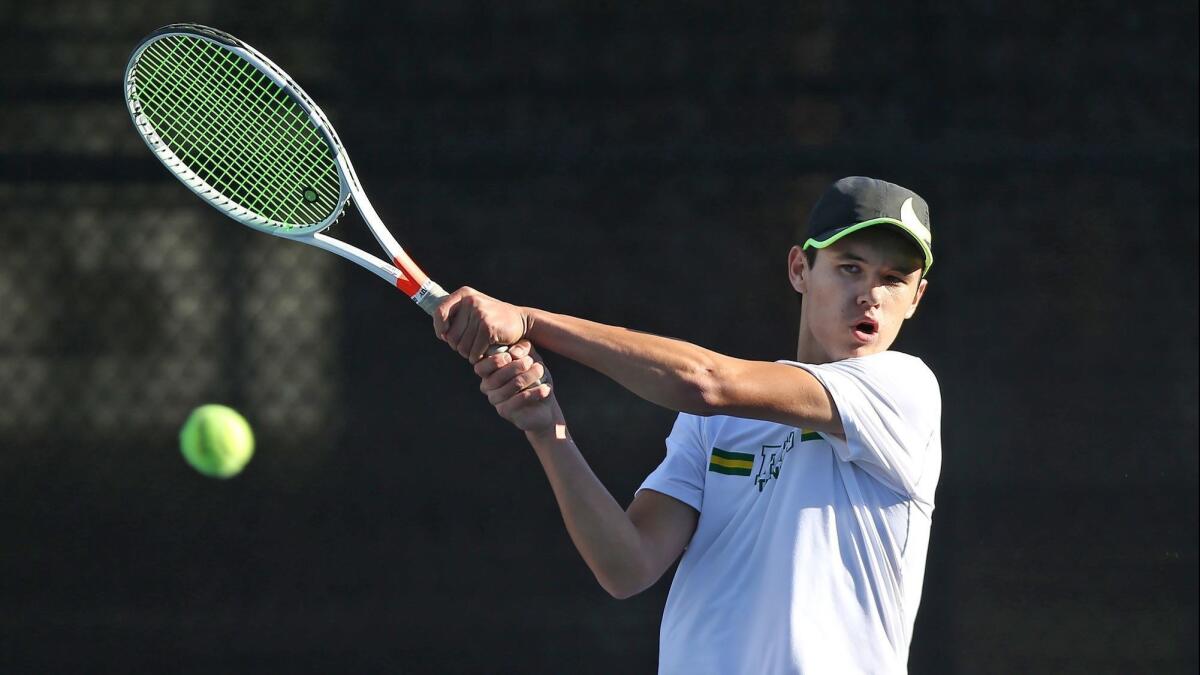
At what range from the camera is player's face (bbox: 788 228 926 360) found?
1864mm

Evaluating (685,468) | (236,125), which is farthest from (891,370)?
(236,125)

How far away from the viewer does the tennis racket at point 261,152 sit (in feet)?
6.68

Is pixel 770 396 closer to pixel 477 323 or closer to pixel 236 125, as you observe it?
pixel 477 323

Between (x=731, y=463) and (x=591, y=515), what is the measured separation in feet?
0.69

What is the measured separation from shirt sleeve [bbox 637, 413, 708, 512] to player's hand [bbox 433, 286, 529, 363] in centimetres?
33

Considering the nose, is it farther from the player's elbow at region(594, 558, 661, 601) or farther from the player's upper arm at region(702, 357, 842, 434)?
the player's elbow at region(594, 558, 661, 601)

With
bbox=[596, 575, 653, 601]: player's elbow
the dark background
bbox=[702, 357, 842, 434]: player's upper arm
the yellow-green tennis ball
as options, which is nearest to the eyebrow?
bbox=[702, 357, 842, 434]: player's upper arm

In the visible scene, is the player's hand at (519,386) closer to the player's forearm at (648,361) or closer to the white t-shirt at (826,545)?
the player's forearm at (648,361)

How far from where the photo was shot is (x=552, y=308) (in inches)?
121

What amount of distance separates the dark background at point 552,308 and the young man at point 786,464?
117 centimetres

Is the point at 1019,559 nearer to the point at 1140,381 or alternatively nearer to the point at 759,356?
the point at 1140,381

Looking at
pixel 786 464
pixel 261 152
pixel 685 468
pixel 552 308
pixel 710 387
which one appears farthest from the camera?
pixel 552 308

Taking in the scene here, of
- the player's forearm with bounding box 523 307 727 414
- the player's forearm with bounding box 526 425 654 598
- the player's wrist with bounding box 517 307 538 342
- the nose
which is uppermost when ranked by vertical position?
the nose

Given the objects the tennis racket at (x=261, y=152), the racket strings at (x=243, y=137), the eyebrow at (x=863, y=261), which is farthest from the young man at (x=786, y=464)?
the racket strings at (x=243, y=137)
